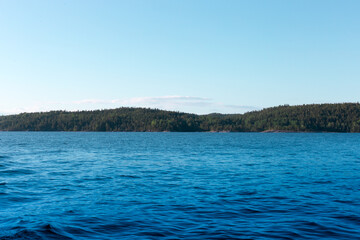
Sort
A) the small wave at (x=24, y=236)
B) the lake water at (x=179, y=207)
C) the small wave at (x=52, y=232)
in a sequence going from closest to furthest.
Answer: the small wave at (x=24, y=236) → the small wave at (x=52, y=232) → the lake water at (x=179, y=207)

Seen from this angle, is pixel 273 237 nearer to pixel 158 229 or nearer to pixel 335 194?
pixel 158 229

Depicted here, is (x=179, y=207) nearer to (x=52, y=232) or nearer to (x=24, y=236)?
(x=52, y=232)

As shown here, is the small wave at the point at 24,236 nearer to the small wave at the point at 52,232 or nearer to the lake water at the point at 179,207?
the lake water at the point at 179,207

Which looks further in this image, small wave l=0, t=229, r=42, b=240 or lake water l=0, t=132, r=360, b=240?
lake water l=0, t=132, r=360, b=240

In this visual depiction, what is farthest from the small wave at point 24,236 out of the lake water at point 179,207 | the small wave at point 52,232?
the small wave at point 52,232

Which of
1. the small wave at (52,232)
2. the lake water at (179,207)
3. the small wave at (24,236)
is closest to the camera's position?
the small wave at (24,236)

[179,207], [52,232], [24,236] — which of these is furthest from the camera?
[179,207]

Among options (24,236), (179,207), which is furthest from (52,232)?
(179,207)

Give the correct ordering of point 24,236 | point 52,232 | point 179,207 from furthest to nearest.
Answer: point 179,207
point 52,232
point 24,236

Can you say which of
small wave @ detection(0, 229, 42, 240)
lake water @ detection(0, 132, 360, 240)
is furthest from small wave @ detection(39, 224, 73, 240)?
small wave @ detection(0, 229, 42, 240)

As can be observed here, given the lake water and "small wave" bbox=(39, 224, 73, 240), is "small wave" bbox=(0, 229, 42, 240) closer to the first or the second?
the lake water

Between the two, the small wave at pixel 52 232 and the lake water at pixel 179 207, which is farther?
the lake water at pixel 179 207

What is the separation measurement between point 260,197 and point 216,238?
9321mm

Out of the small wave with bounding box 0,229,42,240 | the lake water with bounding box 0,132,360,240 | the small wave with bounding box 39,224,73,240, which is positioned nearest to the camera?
the small wave with bounding box 0,229,42,240
